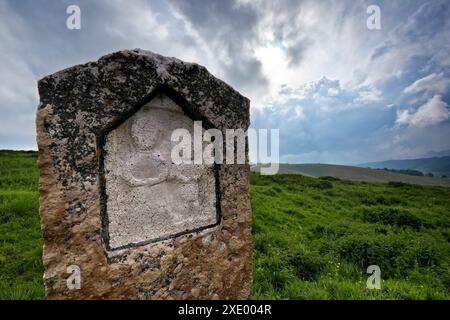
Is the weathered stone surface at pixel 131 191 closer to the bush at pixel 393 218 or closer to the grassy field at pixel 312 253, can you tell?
the grassy field at pixel 312 253

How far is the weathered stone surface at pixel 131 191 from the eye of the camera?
98.9 inches

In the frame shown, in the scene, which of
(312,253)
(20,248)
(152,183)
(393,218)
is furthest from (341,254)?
(20,248)

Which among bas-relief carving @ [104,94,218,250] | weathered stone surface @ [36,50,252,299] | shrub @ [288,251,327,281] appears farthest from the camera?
shrub @ [288,251,327,281]

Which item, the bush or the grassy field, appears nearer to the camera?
the grassy field

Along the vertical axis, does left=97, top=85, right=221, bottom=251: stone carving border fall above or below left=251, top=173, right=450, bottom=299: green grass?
above

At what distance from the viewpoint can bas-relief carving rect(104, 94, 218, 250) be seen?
288 centimetres

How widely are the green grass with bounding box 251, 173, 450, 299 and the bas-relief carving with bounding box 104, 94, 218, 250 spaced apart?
5.63ft

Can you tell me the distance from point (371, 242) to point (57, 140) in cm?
672

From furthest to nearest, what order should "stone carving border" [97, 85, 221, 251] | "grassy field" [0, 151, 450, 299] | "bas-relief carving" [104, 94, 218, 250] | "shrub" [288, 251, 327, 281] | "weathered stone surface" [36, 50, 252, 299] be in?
1. "shrub" [288, 251, 327, 281]
2. "grassy field" [0, 151, 450, 299]
3. "bas-relief carving" [104, 94, 218, 250]
4. "stone carving border" [97, 85, 221, 251]
5. "weathered stone surface" [36, 50, 252, 299]

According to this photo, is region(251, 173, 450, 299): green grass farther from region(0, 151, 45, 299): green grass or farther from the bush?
region(0, 151, 45, 299): green grass

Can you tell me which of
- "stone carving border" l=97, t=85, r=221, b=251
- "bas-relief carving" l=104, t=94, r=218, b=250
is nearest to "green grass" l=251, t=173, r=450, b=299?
"bas-relief carving" l=104, t=94, r=218, b=250

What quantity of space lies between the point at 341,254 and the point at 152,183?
16.9 ft

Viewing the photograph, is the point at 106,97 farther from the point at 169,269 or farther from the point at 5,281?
the point at 5,281

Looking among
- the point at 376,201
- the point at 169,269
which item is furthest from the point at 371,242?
the point at 376,201
